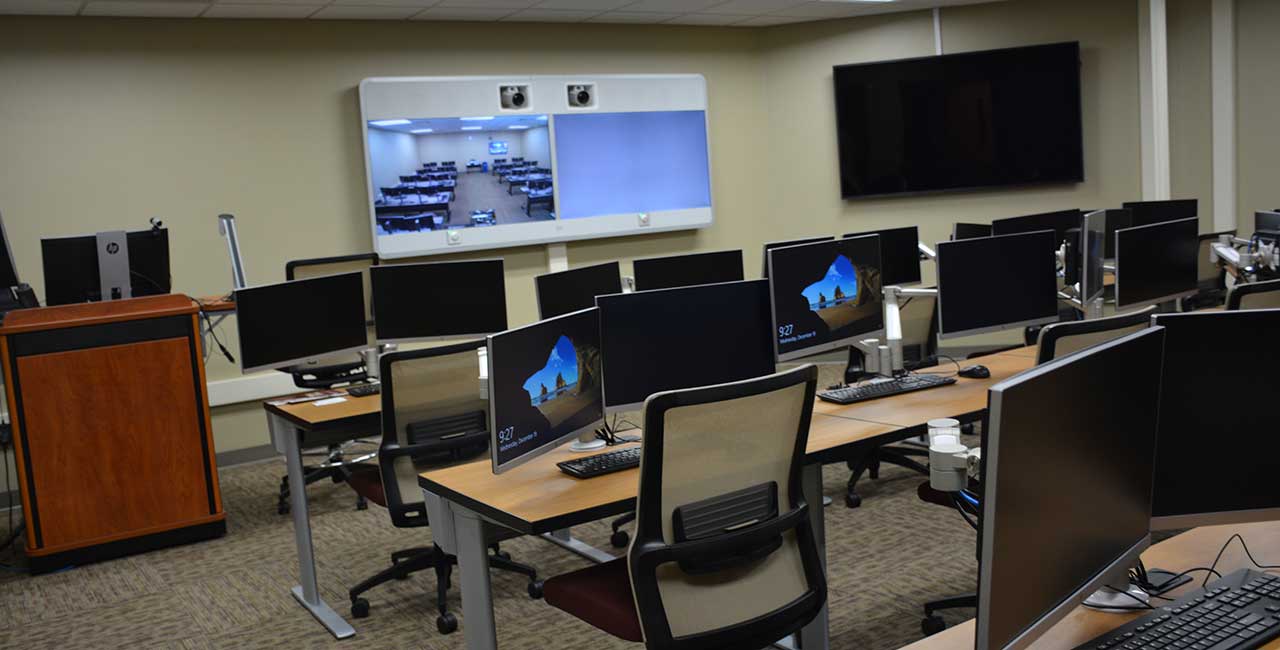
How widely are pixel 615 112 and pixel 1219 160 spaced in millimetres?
4448

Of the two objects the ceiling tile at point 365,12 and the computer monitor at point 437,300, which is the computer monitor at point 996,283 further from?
the ceiling tile at point 365,12

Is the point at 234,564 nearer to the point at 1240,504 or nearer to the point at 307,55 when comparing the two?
the point at 307,55

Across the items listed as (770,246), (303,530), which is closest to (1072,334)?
(770,246)

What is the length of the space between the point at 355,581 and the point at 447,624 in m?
0.80

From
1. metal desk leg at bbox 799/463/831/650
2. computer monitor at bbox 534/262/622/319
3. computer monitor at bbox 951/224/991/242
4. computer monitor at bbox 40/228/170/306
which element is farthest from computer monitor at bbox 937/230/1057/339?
computer monitor at bbox 40/228/170/306

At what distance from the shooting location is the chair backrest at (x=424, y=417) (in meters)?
3.72

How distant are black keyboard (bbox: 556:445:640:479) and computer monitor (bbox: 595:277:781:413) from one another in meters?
0.20

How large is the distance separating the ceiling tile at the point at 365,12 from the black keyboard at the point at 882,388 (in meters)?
4.15

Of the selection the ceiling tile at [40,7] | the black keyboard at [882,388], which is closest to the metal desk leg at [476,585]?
the black keyboard at [882,388]

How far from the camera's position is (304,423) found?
398 cm

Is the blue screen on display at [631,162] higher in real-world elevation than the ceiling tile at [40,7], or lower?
lower

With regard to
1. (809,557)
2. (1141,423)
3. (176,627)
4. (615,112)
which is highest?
(615,112)

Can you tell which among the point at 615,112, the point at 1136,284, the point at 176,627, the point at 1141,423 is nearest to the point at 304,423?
the point at 176,627

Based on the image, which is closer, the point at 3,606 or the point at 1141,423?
the point at 1141,423
